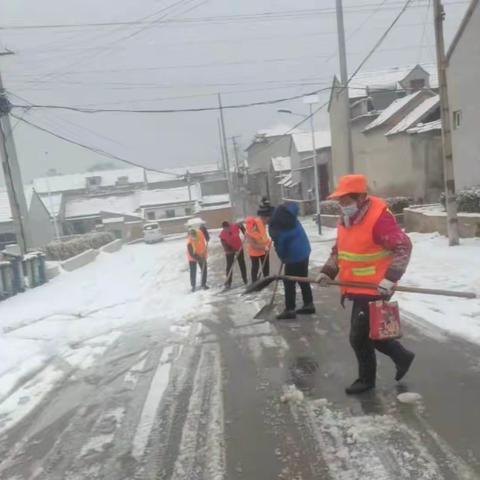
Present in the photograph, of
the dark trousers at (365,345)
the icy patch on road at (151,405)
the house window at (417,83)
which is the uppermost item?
the house window at (417,83)

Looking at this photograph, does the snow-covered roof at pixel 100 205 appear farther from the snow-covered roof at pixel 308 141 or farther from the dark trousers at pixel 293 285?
the dark trousers at pixel 293 285

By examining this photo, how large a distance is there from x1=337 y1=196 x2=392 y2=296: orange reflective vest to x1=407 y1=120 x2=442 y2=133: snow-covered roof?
22625 millimetres

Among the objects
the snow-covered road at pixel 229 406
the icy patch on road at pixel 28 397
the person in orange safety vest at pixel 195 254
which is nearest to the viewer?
the snow-covered road at pixel 229 406

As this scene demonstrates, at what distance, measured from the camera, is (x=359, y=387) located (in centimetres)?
442

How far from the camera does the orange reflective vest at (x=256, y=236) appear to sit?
10.0 metres

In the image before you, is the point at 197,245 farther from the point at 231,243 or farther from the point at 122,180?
Result: the point at 122,180

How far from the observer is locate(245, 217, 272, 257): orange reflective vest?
32.9ft

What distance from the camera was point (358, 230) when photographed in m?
4.24

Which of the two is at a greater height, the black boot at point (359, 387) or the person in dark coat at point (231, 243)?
the person in dark coat at point (231, 243)

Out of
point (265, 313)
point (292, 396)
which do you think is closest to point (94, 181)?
point (265, 313)

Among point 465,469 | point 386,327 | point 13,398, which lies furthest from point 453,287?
point 13,398

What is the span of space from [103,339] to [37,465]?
158 inches

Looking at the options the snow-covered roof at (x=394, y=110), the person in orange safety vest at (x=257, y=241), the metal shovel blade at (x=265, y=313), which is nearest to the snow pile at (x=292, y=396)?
the metal shovel blade at (x=265, y=313)

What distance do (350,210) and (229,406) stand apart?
1.87 meters
